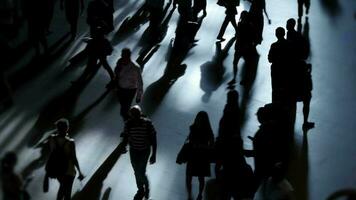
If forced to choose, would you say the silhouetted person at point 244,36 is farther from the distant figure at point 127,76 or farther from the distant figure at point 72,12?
the distant figure at point 72,12

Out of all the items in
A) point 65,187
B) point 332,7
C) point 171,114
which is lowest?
point 332,7

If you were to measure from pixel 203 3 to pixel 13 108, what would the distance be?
6239mm

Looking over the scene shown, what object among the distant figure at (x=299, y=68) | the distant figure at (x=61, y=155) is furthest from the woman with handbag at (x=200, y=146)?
the distant figure at (x=299, y=68)

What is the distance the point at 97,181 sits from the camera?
10.9 m

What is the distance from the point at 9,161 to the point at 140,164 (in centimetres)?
219

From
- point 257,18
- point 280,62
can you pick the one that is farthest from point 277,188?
point 257,18

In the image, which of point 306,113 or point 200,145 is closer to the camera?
point 200,145

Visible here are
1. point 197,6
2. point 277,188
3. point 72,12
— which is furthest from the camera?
point 197,6

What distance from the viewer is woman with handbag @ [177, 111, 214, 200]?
976 cm

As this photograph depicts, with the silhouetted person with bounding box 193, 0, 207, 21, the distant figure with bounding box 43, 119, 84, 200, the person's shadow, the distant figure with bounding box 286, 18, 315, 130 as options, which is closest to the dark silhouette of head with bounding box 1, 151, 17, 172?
the distant figure with bounding box 43, 119, 84, 200

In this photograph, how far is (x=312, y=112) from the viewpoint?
13.5m

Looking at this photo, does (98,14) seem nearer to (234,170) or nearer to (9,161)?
(234,170)

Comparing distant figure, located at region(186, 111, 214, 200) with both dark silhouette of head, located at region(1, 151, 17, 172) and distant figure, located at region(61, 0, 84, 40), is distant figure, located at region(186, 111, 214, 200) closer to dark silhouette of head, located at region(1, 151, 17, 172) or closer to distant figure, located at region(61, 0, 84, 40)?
dark silhouette of head, located at region(1, 151, 17, 172)

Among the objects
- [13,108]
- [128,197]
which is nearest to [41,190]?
[128,197]
